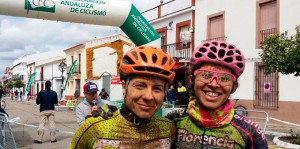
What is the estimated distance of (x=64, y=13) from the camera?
728cm

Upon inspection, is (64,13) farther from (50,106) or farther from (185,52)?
(185,52)

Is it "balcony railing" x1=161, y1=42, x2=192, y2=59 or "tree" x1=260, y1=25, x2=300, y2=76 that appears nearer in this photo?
"tree" x1=260, y1=25, x2=300, y2=76

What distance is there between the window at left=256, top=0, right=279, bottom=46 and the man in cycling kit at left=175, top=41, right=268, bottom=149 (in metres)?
14.1

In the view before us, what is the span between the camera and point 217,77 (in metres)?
2.16

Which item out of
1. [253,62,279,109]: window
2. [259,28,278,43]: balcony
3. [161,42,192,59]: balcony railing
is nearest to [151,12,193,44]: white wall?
[161,42,192,59]: balcony railing

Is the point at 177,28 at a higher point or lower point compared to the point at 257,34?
higher

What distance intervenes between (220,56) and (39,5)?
18.5ft

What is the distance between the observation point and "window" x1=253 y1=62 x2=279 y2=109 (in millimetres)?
15023

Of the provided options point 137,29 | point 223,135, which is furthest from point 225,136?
point 137,29

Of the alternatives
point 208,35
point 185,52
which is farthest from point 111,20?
point 185,52

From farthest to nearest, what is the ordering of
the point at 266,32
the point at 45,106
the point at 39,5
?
the point at 266,32 → the point at 45,106 → the point at 39,5

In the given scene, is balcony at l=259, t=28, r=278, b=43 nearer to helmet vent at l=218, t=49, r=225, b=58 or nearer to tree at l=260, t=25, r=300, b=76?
tree at l=260, t=25, r=300, b=76

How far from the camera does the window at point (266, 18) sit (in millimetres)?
15391

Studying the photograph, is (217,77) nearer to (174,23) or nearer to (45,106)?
(45,106)
